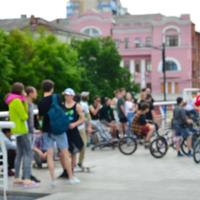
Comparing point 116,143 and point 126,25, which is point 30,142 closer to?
point 116,143

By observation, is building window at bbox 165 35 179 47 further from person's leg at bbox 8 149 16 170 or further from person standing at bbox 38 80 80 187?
person standing at bbox 38 80 80 187

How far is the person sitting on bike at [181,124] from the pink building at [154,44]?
273 ft

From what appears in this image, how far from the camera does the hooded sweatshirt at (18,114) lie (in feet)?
36.8

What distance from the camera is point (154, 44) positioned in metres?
106

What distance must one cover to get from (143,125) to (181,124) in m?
2.10

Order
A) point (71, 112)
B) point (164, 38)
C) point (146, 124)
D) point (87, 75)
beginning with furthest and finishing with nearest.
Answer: point (164, 38) < point (87, 75) < point (146, 124) < point (71, 112)

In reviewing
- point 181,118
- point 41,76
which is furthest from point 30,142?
point 41,76

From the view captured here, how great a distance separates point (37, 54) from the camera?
62.8 metres

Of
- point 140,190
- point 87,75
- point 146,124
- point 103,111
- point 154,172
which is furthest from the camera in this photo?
point 87,75

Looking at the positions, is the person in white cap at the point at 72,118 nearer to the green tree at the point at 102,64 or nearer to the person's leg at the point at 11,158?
the person's leg at the point at 11,158

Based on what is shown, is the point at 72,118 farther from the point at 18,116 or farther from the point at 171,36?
the point at 171,36

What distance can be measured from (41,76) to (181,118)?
4557cm

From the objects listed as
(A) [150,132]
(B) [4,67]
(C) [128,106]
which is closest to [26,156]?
(A) [150,132]

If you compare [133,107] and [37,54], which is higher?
[37,54]
